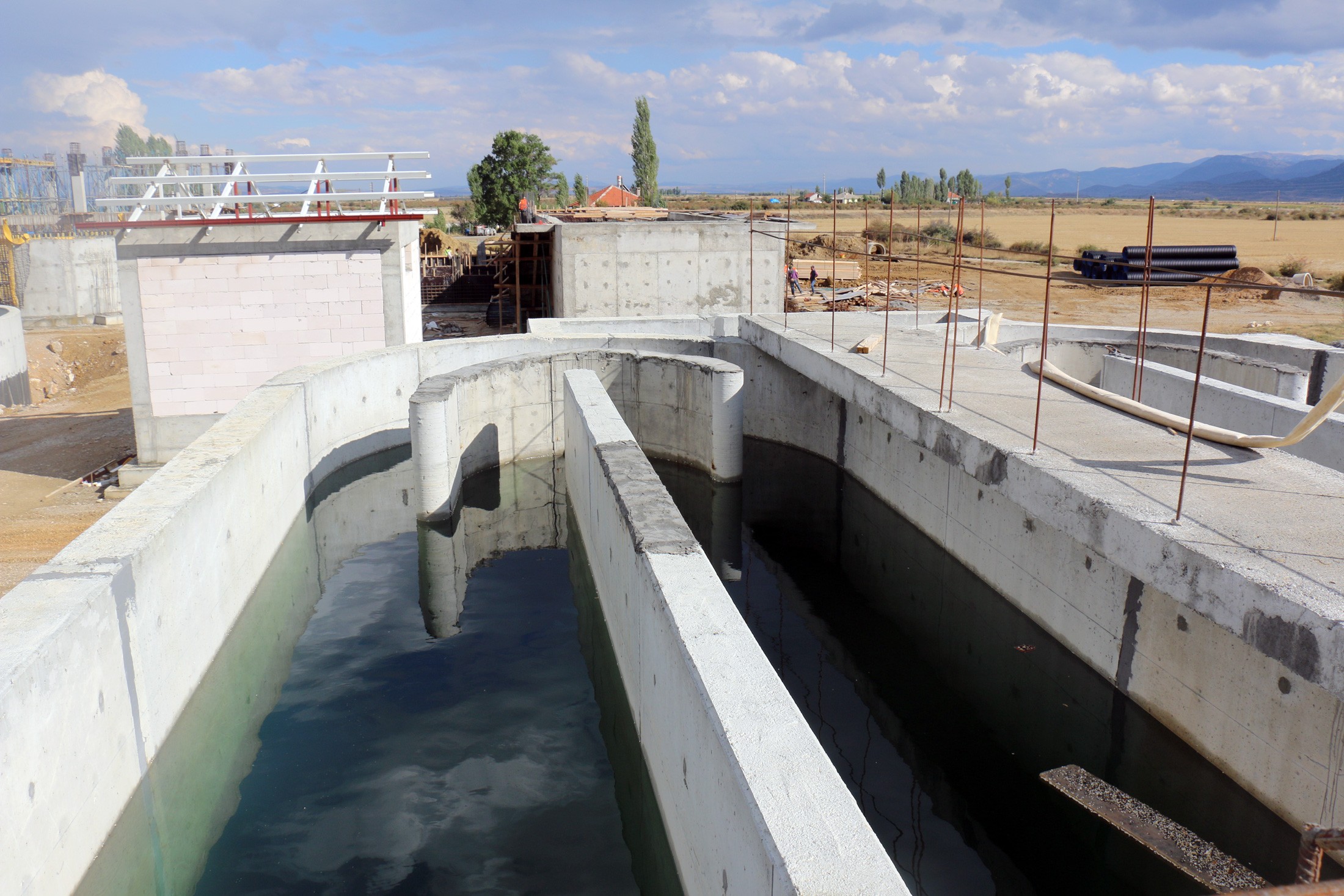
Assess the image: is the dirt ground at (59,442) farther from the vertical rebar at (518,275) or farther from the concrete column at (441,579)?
the vertical rebar at (518,275)

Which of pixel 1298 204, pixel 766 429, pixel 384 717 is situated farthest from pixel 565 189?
pixel 1298 204

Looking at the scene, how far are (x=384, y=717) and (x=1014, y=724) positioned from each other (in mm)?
6206

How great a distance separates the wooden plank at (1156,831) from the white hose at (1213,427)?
3262 millimetres

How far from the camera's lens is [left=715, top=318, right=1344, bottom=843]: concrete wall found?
5844 millimetres

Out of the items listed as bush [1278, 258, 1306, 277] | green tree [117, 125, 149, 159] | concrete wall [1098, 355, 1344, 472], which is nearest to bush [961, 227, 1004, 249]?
bush [1278, 258, 1306, 277]

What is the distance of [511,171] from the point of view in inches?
2283

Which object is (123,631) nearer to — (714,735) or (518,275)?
(714,735)

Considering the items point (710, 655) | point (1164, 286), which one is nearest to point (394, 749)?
point (710, 655)

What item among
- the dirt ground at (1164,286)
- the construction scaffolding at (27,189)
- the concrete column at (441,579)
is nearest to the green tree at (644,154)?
the dirt ground at (1164,286)

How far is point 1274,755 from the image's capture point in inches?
305

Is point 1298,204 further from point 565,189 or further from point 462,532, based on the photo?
point 462,532

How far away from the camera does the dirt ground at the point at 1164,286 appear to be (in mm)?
28938

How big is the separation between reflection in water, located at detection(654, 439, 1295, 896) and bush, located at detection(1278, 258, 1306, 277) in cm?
3141

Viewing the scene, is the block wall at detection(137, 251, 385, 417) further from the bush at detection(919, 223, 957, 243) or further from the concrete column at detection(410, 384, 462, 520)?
the bush at detection(919, 223, 957, 243)
